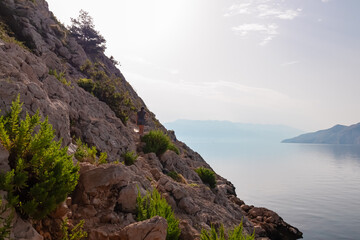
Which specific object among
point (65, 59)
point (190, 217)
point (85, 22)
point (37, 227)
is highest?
point (85, 22)

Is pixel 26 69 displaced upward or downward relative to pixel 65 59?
downward

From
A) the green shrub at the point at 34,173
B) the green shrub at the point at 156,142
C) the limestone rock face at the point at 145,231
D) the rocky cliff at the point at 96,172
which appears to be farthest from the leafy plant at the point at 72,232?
the green shrub at the point at 156,142

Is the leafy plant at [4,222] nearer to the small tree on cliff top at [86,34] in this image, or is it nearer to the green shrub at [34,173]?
the green shrub at [34,173]

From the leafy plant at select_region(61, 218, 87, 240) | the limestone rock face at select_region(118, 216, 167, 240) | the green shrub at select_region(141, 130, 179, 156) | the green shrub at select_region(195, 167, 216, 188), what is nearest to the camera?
the leafy plant at select_region(61, 218, 87, 240)

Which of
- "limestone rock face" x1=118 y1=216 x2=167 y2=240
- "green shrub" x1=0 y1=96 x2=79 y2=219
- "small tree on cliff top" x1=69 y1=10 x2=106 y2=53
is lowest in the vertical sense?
"limestone rock face" x1=118 y1=216 x2=167 y2=240

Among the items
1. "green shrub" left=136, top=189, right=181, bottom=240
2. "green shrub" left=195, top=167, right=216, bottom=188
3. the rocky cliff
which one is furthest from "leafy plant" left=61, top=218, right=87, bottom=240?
"green shrub" left=195, top=167, right=216, bottom=188

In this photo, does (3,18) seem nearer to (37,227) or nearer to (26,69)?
(26,69)

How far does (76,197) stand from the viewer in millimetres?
7840

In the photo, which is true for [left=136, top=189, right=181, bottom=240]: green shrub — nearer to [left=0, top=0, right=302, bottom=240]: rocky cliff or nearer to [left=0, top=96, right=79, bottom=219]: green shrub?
[left=0, top=0, right=302, bottom=240]: rocky cliff

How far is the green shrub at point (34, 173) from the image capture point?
17.5 ft

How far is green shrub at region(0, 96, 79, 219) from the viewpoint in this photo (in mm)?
5320

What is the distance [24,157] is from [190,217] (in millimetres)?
8014

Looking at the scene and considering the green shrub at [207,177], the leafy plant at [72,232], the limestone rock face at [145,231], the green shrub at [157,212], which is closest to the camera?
the leafy plant at [72,232]

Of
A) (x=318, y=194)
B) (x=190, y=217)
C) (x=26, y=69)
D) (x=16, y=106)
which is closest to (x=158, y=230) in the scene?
(x=16, y=106)
